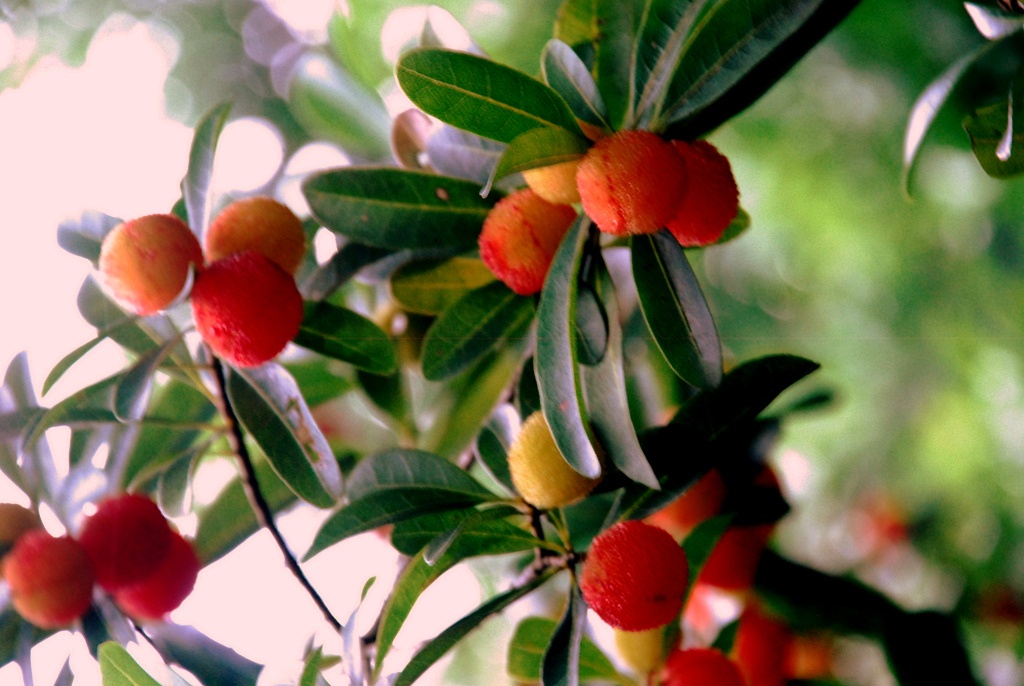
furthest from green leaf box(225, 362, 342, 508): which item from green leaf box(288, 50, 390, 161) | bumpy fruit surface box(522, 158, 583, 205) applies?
green leaf box(288, 50, 390, 161)

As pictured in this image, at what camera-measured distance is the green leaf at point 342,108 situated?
1138 millimetres

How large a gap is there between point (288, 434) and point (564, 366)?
0.91ft

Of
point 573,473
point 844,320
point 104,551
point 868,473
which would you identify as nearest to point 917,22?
point 844,320

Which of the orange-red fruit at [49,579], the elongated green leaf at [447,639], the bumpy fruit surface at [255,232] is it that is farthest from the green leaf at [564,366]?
the orange-red fruit at [49,579]

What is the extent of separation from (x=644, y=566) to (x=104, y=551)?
51 cm

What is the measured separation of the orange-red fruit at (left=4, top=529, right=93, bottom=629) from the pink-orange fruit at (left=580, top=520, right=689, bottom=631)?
1.57 ft

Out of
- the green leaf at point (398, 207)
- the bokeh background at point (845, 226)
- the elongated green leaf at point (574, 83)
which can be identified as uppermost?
the elongated green leaf at point (574, 83)

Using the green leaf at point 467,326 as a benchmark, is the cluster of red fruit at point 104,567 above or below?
below

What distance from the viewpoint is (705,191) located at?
0.59 m

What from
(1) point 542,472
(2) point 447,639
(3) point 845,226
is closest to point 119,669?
(2) point 447,639

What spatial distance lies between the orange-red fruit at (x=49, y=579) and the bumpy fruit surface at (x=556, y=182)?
1.81ft

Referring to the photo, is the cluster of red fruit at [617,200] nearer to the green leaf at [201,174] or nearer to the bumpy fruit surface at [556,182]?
the bumpy fruit surface at [556,182]

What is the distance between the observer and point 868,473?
2002 mm

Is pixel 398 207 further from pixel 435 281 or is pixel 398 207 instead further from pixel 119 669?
pixel 119 669
